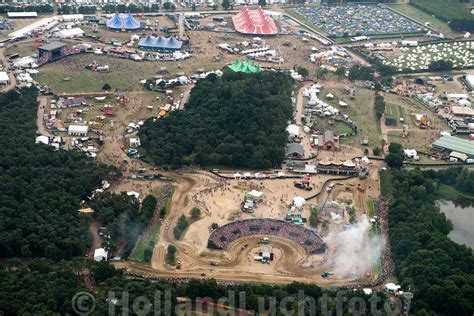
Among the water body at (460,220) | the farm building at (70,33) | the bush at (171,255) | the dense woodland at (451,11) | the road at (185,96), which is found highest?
the dense woodland at (451,11)

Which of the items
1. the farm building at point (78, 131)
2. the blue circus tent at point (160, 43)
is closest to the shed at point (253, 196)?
the farm building at point (78, 131)

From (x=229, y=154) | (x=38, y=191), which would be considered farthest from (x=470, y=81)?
(x=38, y=191)

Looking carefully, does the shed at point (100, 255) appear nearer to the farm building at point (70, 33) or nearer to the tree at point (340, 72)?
the tree at point (340, 72)

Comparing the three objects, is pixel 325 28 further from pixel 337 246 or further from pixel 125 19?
pixel 337 246

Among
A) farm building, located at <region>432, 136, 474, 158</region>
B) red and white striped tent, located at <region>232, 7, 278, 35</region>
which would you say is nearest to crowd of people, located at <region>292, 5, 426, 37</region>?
red and white striped tent, located at <region>232, 7, 278, 35</region>

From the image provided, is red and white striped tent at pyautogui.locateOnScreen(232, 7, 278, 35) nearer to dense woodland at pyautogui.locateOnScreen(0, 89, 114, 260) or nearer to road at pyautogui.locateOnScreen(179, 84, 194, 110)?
road at pyautogui.locateOnScreen(179, 84, 194, 110)

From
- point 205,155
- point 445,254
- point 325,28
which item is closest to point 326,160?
point 205,155
